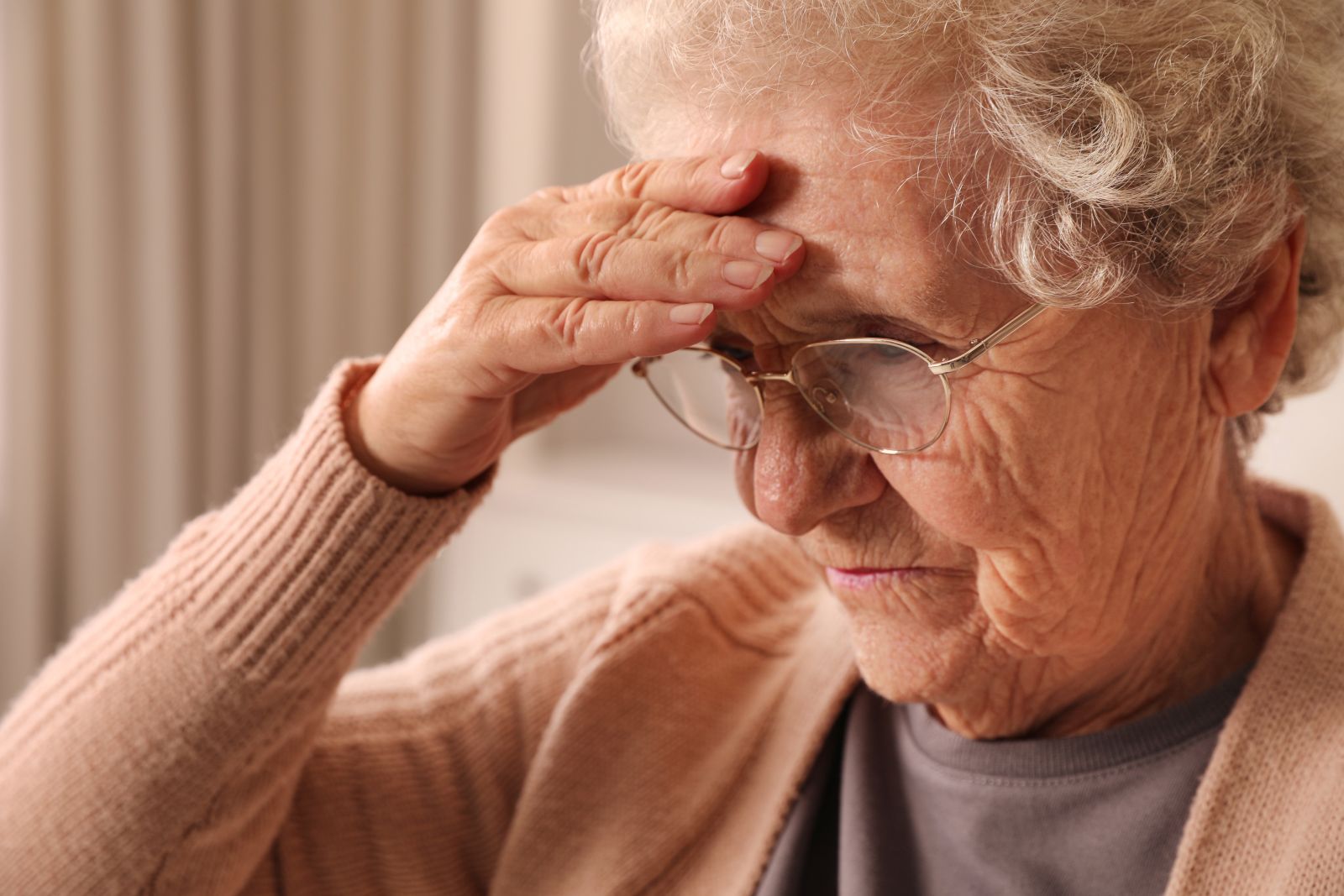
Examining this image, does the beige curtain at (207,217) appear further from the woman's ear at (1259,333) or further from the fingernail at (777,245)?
the woman's ear at (1259,333)

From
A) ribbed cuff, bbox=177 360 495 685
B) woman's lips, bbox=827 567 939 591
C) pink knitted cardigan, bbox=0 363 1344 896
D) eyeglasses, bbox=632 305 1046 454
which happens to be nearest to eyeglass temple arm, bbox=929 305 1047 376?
eyeglasses, bbox=632 305 1046 454

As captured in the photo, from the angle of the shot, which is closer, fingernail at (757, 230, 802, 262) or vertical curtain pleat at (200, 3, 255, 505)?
fingernail at (757, 230, 802, 262)

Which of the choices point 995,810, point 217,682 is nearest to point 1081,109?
point 995,810

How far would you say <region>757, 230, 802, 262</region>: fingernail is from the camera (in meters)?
0.99

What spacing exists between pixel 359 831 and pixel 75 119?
4.91 feet

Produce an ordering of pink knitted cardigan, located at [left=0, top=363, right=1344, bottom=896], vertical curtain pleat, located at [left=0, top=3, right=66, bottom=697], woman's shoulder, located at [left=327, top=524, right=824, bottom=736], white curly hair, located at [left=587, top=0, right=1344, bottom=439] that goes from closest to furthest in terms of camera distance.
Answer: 1. white curly hair, located at [left=587, top=0, right=1344, bottom=439]
2. pink knitted cardigan, located at [left=0, top=363, right=1344, bottom=896]
3. woman's shoulder, located at [left=327, top=524, right=824, bottom=736]
4. vertical curtain pleat, located at [left=0, top=3, right=66, bottom=697]

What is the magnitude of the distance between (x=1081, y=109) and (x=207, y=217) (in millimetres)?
2007

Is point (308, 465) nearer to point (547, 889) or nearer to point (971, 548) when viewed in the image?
point (547, 889)

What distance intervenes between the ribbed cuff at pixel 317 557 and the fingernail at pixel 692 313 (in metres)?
0.36

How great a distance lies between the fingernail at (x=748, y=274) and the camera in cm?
98

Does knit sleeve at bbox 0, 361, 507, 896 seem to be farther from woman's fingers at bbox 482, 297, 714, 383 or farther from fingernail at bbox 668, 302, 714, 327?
fingernail at bbox 668, 302, 714, 327

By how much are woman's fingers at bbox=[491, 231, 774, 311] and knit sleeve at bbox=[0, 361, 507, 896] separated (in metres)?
0.28

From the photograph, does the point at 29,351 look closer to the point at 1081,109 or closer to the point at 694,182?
the point at 694,182

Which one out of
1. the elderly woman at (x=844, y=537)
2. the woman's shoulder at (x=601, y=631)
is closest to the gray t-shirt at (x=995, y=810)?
the elderly woman at (x=844, y=537)
